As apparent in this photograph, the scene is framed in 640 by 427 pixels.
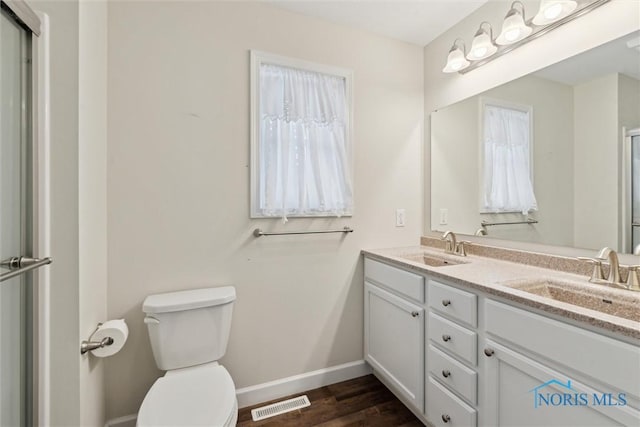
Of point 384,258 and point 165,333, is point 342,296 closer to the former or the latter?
point 384,258

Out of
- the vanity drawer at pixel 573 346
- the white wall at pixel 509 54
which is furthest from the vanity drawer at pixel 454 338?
the white wall at pixel 509 54

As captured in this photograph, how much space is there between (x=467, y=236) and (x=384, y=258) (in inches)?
25.5

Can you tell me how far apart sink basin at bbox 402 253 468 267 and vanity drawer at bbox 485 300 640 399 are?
68 centimetres

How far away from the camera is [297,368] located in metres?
1.84

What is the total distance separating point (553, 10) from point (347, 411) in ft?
7.80

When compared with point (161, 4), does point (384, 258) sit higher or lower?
lower

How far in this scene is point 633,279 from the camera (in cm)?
112

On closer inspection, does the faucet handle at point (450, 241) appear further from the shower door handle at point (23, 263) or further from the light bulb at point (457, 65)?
the shower door handle at point (23, 263)

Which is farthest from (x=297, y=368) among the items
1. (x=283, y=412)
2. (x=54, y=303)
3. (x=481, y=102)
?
(x=481, y=102)

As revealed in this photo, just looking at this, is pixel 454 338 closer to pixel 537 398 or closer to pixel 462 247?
pixel 537 398

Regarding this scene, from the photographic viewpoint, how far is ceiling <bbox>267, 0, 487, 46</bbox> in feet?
5.71

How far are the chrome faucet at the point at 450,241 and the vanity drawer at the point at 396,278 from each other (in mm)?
505

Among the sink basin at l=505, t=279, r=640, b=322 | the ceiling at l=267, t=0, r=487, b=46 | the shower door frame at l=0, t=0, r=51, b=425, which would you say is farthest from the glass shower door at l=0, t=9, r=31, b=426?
the sink basin at l=505, t=279, r=640, b=322

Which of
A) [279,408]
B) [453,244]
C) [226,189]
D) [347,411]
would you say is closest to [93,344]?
[226,189]
